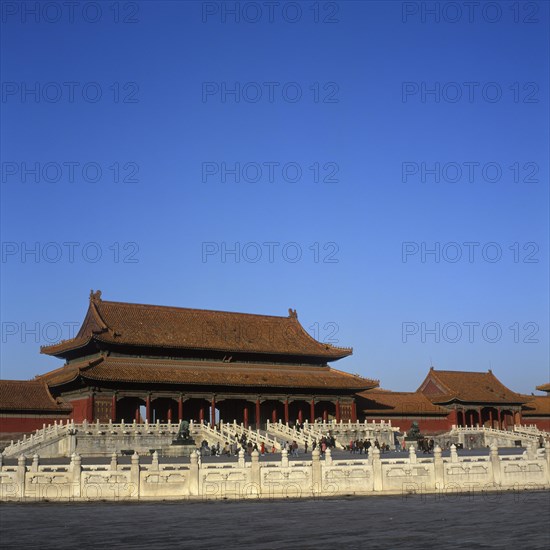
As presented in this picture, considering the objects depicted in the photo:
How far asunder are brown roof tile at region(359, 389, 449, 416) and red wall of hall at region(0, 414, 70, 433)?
82.5ft

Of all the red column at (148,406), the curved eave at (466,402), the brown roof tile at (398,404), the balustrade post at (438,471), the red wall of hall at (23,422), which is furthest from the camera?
the curved eave at (466,402)

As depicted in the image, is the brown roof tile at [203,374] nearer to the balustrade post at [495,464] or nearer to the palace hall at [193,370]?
the palace hall at [193,370]

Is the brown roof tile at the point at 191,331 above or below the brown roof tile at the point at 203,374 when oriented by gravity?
above

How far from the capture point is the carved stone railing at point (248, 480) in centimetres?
2345

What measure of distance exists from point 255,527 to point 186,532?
1.56 meters

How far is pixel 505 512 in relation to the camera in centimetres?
1925

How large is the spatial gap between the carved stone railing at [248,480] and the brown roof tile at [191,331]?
1184 inches

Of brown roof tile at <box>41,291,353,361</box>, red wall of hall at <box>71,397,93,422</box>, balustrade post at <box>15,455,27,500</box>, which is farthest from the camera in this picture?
brown roof tile at <box>41,291,353,361</box>

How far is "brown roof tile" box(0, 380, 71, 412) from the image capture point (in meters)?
49.2

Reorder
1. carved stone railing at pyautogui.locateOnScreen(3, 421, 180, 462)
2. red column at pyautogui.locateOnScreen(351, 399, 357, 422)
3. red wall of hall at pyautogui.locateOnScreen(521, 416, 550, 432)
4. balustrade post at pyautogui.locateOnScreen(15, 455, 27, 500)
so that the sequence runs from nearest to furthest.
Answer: balustrade post at pyautogui.locateOnScreen(15, 455, 27, 500) → carved stone railing at pyautogui.locateOnScreen(3, 421, 180, 462) → red column at pyautogui.locateOnScreen(351, 399, 357, 422) → red wall of hall at pyautogui.locateOnScreen(521, 416, 550, 432)

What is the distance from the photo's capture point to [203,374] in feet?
184

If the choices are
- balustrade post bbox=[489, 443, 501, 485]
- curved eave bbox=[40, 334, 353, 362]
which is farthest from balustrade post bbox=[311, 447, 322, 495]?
curved eave bbox=[40, 334, 353, 362]

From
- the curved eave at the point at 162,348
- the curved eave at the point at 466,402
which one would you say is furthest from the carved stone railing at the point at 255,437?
the curved eave at the point at 466,402

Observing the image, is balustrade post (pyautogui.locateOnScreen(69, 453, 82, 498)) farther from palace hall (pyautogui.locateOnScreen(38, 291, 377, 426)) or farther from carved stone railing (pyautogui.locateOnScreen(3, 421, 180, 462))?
palace hall (pyautogui.locateOnScreen(38, 291, 377, 426))
